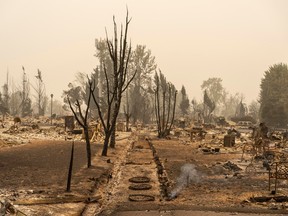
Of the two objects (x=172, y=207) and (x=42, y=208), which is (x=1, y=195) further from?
(x=172, y=207)

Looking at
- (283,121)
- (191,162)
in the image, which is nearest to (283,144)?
(191,162)

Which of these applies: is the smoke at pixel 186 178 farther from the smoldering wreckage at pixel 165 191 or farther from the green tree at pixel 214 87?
the green tree at pixel 214 87

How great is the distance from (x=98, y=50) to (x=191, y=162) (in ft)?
225

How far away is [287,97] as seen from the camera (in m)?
54.3

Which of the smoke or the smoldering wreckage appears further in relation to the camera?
the smoke

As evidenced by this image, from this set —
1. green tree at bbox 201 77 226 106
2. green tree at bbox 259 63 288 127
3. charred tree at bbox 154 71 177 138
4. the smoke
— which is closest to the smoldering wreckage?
the smoke

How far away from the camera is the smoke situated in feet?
33.3

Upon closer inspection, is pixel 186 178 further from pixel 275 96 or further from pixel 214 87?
pixel 214 87

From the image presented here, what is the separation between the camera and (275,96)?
5791cm

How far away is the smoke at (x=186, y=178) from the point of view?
10.1m

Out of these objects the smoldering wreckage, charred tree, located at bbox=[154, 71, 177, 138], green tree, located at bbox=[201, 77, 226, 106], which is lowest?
the smoldering wreckage

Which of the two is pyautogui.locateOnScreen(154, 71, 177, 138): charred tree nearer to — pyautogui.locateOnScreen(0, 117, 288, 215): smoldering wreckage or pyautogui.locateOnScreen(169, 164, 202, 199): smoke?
pyautogui.locateOnScreen(169, 164, 202, 199): smoke

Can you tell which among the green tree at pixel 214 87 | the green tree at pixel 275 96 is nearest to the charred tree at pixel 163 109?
the green tree at pixel 275 96

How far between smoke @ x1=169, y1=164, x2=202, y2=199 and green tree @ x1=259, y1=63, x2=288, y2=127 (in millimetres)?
43174
